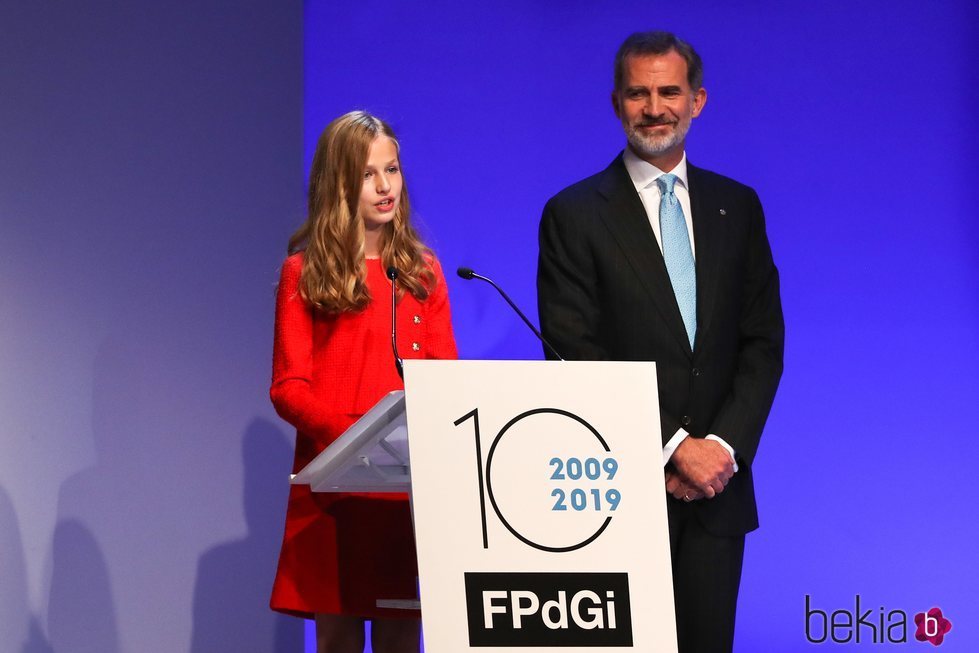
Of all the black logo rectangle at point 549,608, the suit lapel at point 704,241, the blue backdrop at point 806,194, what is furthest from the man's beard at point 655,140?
the black logo rectangle at point 549,608

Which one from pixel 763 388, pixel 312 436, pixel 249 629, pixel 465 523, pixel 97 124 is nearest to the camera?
pixel 465 523

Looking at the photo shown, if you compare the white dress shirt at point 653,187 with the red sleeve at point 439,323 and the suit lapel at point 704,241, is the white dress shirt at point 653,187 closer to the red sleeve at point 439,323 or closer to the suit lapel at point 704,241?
the suit lapel at point 704,241

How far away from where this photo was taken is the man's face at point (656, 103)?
9.70ft

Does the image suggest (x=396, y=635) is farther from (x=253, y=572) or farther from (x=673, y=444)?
(x=253, y=572)

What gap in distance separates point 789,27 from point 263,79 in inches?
67.7

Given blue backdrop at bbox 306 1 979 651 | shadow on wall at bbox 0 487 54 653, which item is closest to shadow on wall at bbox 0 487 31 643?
shadow on wall at bbox 0 487 54 653

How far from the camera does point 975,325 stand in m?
3.96

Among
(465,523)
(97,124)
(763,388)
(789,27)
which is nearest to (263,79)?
(97,124)

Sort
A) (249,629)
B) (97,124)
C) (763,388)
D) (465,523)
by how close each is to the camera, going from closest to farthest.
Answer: (465,523), (763,388), (97,124), (249,629)

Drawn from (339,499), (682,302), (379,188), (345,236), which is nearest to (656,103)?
(682,302)

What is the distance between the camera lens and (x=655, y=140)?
2953mm

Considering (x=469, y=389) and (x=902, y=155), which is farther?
(x=902, y=155)

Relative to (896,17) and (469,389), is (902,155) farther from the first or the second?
(469,389)

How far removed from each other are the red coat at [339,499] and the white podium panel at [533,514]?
0.63m
